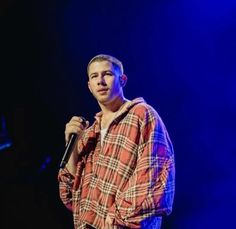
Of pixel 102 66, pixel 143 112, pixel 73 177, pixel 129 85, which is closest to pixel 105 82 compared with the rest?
pixel 102 66

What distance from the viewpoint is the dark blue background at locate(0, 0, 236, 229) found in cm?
221

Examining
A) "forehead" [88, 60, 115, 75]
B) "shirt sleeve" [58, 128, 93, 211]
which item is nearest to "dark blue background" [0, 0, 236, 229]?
"shirt sleeve" [58, 128, 93, 211]

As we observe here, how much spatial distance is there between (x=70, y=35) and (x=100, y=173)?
1.13 m

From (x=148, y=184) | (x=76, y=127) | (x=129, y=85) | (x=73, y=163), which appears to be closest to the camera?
(x=148, y=184)

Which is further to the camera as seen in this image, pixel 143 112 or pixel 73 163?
pixel 73 163

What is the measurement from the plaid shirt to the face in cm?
8

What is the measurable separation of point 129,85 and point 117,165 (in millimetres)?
935

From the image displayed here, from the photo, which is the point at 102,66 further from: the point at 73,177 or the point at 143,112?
the point at 73,177

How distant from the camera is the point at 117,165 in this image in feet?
4.85

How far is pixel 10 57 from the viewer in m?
2.34

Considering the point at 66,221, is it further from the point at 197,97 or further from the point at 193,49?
the point at 193,49

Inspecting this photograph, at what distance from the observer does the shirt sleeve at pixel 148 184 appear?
4.43 feet

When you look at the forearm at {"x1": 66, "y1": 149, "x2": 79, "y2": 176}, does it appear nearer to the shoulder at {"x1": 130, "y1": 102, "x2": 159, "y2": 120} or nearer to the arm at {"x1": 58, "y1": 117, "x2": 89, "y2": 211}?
the arm at {"x1": 58, "y1": 117, "x2": 89, "y2": 211}

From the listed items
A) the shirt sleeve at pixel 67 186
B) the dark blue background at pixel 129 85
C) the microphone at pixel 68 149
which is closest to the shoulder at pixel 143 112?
the microphone at pixel 68 149
